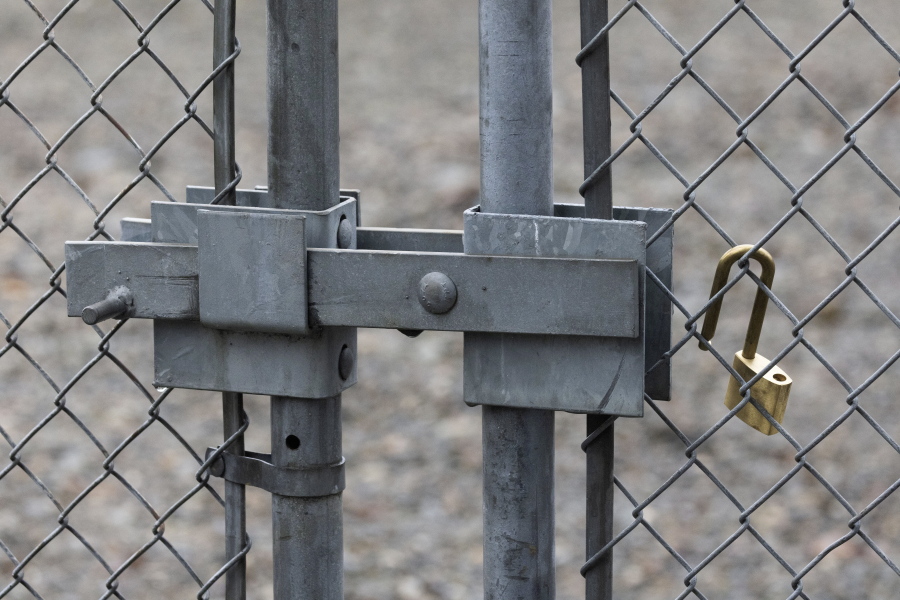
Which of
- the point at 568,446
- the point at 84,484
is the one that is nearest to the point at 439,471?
the point at 568,446

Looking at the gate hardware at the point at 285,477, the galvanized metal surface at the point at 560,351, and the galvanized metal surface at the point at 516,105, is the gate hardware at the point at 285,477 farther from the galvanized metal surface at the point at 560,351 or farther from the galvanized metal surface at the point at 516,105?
the galvanized metal surface at the point at 516,105

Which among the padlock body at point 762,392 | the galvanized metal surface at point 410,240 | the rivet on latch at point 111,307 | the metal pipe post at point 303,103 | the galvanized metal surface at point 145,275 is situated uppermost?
the metal pipe post at point 303,103

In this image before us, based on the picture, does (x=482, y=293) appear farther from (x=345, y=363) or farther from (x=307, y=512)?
(x=307, y=512)

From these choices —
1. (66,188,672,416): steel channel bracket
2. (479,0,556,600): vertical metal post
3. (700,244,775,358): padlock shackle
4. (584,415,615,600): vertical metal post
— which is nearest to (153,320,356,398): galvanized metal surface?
→ (66,188,672,416): steel channel bracket

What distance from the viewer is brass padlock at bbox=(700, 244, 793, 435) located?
1355 millimetres

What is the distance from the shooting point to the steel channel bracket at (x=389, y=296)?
123 centimetres

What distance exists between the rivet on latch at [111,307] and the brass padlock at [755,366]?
748mm

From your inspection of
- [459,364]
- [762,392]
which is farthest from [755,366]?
[459,364]

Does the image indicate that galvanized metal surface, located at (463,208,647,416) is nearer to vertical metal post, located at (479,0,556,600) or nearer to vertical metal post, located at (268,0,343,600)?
vertical metal post, located at (479,0,556,600)

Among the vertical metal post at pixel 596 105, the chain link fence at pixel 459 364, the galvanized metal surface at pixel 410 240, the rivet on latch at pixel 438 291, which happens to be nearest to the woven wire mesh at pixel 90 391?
the chain link fence at pixel 459 364

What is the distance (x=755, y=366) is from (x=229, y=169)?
0.75 metres

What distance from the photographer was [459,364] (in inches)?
167

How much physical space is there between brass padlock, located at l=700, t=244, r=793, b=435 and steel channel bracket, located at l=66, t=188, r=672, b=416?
9cm

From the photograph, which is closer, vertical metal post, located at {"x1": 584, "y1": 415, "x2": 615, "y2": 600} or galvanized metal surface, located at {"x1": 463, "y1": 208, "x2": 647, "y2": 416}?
galvanized metal surface, located at {"x1": 463, "y1": 208, "x2": 647, "y2": 416}
